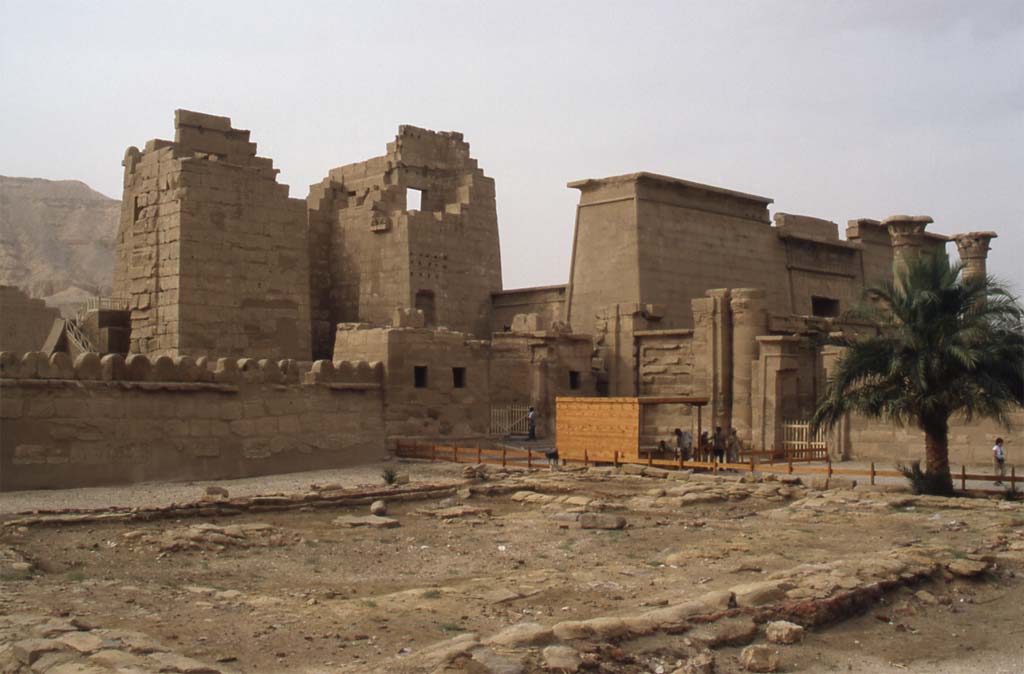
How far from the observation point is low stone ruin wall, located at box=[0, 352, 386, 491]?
1454 centimetres

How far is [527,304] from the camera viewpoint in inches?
1229

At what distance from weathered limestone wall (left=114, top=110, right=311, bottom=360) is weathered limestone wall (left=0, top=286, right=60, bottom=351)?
9.61 feet

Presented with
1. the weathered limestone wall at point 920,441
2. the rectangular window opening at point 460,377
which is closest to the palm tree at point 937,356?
the weathered limestone wall at point 920,441

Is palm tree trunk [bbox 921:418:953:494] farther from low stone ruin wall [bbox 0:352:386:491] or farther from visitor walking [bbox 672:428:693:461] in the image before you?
low stone ruin wall [bbox 0:352:386:491]

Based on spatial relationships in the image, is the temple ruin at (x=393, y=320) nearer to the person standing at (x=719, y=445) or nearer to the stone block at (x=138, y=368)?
the stone block at (x=138, y=368)

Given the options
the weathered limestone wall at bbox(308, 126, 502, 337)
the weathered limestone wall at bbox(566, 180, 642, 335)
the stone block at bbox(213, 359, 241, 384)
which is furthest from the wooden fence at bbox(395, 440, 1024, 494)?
the weathered limestone wall at bbox(308, 126, 502, 337)

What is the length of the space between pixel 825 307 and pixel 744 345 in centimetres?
1203

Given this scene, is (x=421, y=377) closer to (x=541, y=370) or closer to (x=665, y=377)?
(x=541, y=370)

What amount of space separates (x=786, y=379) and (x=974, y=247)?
11.1 m

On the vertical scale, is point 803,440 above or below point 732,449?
above

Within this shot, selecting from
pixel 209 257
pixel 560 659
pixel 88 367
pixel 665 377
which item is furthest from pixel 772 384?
pixel 560 659

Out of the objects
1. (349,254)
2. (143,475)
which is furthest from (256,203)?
(143,475)

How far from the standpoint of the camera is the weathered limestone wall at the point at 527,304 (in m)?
30.9

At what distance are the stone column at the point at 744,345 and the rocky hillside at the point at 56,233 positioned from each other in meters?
41.4
